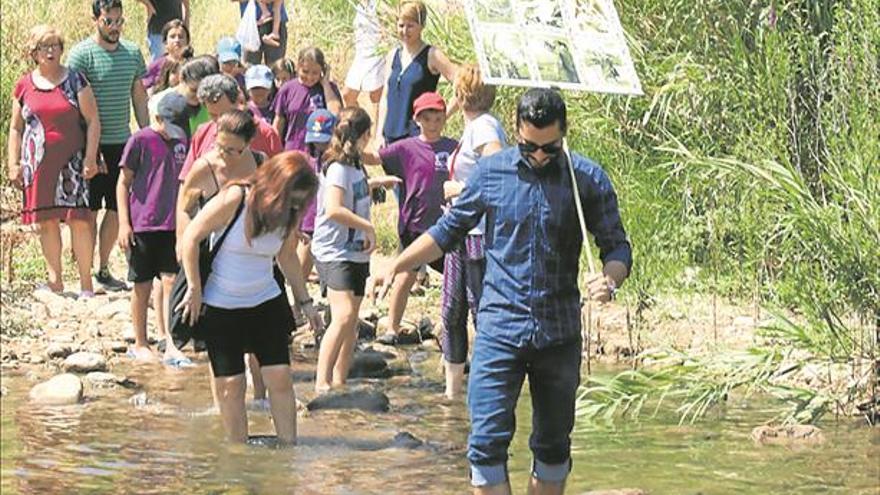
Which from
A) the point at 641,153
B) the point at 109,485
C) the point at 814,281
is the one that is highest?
the point at 641,153

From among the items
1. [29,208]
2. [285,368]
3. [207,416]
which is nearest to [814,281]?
[285,368]

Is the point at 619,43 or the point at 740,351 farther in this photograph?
the point at 740,351

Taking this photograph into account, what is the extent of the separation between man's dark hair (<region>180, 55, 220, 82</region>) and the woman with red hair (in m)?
2.69

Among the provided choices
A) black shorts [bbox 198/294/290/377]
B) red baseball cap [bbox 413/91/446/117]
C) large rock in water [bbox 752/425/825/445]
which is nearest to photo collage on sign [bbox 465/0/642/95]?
black shorts [bbox 198/294/290/377]

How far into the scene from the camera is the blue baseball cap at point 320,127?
11508 millimetres

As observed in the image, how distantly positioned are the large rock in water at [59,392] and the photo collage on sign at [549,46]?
330 centimetres

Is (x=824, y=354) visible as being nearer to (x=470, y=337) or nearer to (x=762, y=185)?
(x=762, y=185)

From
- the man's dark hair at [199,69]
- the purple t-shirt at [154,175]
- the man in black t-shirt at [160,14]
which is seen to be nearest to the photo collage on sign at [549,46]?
the man's dark hair at [199,69]

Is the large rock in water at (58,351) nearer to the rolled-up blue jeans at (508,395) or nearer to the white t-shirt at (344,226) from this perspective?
the white t-shirt at (344,226)

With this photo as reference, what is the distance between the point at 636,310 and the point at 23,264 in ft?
14.3

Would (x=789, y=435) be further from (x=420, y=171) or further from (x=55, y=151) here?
(x=55, y=151)

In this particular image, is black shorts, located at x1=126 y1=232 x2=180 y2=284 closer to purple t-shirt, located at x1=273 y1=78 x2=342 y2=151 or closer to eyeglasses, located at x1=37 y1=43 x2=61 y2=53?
eyeglasses, located at x1=37 y1=43 x2=61 y2=53

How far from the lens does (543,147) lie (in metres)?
7.00

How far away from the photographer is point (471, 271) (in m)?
9.99
